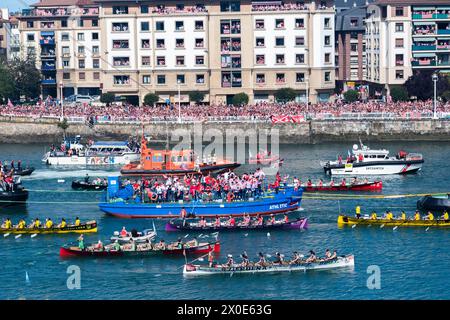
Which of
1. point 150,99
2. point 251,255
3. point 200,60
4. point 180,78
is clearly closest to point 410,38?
point 200,60

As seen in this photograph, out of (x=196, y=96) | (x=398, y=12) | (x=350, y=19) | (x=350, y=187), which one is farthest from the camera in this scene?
(x=350, y=19)

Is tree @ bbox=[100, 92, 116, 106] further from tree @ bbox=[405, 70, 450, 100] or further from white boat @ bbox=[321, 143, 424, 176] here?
white boat @ bbox=[321, 143, 424, 176]

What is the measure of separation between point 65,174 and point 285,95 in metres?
36.8

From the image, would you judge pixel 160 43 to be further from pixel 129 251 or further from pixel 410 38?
pixel 129 251

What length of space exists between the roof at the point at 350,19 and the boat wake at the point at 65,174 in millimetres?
56918

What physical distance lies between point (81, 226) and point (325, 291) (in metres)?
17.3

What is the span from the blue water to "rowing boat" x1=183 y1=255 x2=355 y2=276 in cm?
38

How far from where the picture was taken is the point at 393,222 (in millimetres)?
46219

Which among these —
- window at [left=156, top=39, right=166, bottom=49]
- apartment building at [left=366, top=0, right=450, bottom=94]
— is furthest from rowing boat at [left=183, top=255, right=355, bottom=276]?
apartment building at [left=366, top=0, right=450, bottom=94]

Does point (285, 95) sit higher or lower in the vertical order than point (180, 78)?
lower

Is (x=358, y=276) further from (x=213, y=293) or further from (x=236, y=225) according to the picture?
(x=236, y=225)

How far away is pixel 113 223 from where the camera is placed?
161 ft

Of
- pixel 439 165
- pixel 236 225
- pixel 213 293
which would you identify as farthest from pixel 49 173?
pixel 213 293

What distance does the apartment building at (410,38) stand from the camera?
100m
